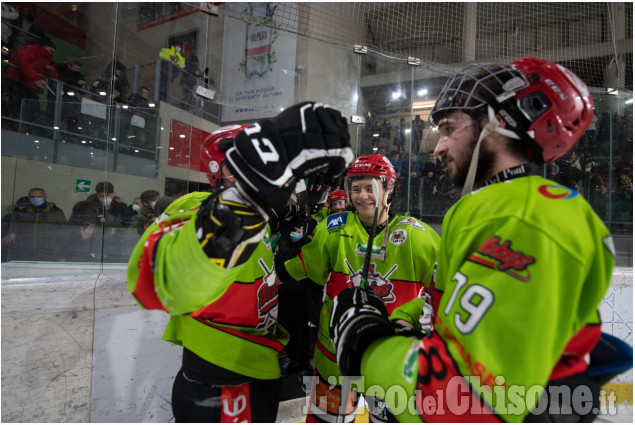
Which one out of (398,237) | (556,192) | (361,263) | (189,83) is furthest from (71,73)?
(556,192)

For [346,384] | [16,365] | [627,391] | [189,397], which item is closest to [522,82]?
[346,384]

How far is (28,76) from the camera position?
231 centimetres

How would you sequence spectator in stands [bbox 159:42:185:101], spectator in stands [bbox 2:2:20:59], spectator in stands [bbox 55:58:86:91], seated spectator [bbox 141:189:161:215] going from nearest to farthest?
1. spectator in stands [bbox 2:2:20:59]
2. spectator in stands [bbox 55:58:86:91]
3. seated spectator [bbox 141:189:161:215]
4. spectator in stands [bbox 159:42:185:101]

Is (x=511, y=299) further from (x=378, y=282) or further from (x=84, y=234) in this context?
(x=84, y=234)

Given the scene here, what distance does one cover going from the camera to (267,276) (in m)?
1.39

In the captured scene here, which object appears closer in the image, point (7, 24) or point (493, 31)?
point (7, 24)

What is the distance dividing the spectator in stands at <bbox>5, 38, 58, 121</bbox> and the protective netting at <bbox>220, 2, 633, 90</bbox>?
3250 mm

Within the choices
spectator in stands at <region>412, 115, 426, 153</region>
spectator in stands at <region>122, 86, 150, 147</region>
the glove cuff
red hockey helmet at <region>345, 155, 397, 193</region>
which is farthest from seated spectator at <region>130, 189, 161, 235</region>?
spectator in stands at <region>412, 115, 426, 153</region>

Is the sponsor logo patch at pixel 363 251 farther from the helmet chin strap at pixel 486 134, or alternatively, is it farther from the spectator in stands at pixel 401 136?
the spectator in stands at pixel 401 136

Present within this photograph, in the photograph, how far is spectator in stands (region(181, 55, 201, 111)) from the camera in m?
3.96

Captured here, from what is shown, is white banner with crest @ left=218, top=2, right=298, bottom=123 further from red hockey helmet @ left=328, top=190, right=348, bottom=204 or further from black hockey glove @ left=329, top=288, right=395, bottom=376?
black hockey glove @ left=329, top=288, right=395, bottom=376

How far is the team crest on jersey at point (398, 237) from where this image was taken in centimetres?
200

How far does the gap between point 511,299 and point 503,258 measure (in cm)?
8
